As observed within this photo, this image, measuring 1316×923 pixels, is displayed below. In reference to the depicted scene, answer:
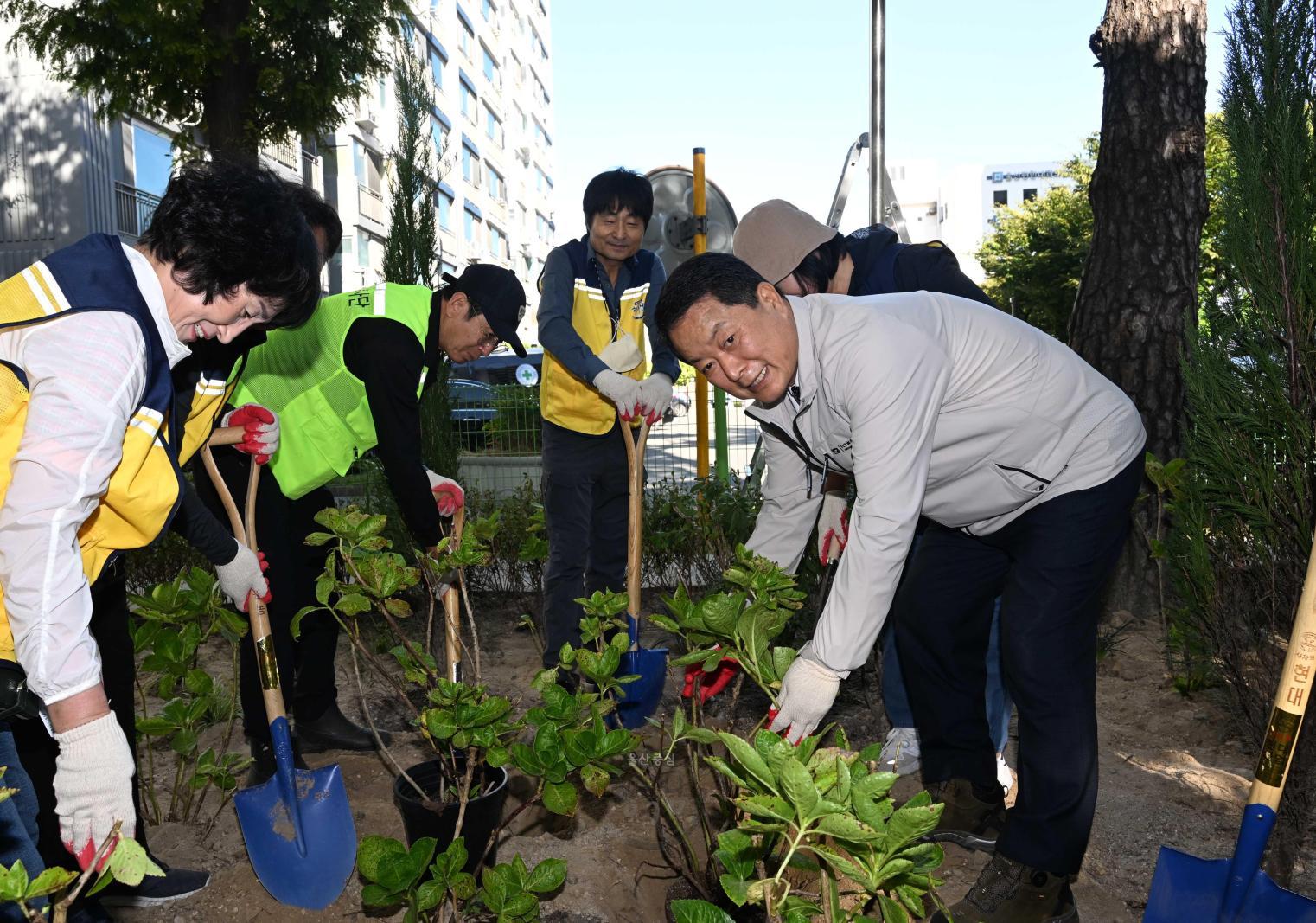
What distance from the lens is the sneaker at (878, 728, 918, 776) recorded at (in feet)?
10.1

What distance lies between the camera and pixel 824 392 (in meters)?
2.05

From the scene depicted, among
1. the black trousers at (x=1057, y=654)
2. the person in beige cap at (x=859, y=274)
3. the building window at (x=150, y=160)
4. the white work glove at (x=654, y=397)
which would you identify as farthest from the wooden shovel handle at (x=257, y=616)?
the building window at (x=150, y=160)

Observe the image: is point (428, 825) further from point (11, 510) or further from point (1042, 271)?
point (1042, 271)

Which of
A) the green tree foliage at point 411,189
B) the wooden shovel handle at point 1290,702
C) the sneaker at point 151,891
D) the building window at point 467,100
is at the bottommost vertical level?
the sneaker at point 151,891

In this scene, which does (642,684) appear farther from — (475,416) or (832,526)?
(475,416)

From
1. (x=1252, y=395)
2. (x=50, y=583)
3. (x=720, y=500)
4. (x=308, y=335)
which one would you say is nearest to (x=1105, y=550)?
(x=1252, y=395)

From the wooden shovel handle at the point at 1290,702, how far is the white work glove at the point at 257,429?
7.83 ft

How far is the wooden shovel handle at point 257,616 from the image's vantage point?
256cm

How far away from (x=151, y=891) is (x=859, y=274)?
→ 2397mm

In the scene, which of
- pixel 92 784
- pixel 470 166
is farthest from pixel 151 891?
pixel 470 166

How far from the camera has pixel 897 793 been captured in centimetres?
300

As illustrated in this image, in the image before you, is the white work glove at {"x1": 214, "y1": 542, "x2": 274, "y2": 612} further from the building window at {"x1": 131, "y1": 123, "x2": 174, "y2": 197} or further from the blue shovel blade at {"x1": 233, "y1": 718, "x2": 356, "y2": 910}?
the building window at {"x1": 131, "y1": 123, "x2": 174, "y2": 197}

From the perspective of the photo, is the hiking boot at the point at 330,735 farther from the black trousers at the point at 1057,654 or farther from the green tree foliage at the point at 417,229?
the green tree foliage at the point at 417,229

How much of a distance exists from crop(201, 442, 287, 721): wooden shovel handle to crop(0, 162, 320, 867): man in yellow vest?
0.80 metres
